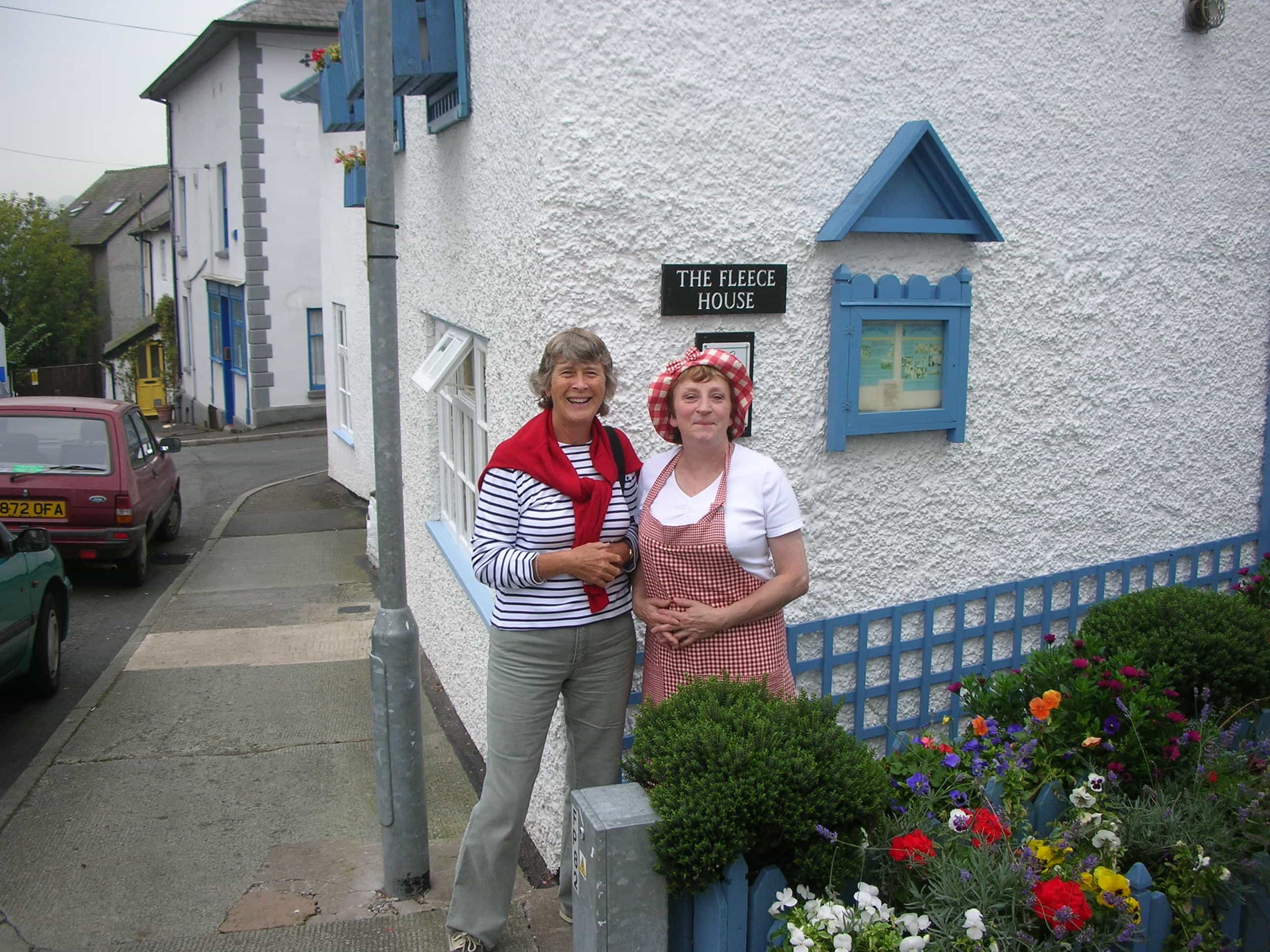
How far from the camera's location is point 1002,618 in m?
4.92

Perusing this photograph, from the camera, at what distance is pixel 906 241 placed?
4324 mm

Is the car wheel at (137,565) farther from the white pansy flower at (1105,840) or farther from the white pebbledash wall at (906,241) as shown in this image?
the white pansy flower at (1105,840)

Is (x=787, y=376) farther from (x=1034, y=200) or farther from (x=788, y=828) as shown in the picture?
(x=788, y=828)

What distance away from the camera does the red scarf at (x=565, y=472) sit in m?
3.20

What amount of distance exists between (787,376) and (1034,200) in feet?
4.75

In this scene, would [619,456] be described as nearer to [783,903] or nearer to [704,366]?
[704,366]

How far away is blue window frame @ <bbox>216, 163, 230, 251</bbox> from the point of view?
904 inches

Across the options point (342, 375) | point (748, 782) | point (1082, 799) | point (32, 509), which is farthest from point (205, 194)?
point (1082, 799)

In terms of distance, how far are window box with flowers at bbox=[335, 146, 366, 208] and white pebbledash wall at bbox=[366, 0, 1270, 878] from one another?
2.27 feet

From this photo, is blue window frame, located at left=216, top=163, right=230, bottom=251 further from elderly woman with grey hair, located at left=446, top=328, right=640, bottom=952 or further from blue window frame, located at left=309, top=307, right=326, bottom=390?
elderly woman with grey hair, located at left=446, top=328, right=640, bottom=952

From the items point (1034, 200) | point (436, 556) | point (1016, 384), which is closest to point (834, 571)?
point (1016, 384)

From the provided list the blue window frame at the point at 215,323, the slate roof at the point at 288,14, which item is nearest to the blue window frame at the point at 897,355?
the slate roof at the point at 288,14

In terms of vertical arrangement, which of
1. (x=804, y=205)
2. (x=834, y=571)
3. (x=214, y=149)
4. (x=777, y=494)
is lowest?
(x=834, y=571)

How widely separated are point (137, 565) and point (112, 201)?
4442cm
